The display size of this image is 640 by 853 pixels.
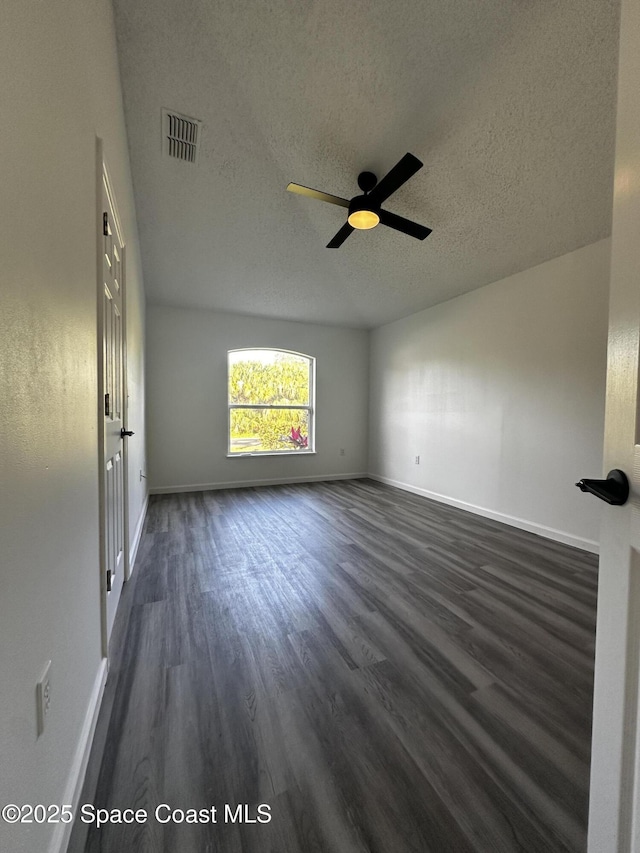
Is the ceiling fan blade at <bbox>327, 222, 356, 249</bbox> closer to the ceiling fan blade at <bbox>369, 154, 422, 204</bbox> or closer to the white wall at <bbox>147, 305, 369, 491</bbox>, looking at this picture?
the ceiling fan blade at <bbox>369, 154, 422, 204</bbox>

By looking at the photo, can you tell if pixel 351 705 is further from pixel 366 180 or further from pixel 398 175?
pixel 366 180

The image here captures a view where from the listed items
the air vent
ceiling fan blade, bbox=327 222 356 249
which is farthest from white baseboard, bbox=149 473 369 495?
the air vent

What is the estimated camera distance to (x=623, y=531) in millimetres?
616

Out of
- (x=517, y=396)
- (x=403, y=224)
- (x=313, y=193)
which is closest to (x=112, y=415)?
(x=313, y=193)

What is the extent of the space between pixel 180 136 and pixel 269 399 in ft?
11.6

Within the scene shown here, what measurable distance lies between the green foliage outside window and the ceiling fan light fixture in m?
3.15

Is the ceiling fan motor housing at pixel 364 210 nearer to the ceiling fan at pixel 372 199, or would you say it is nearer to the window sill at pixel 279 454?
the ceiling fan at pixel 372 199

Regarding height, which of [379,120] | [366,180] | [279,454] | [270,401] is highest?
[379,120]

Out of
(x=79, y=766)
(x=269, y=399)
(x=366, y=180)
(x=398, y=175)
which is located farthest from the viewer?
(x=269, y=399)

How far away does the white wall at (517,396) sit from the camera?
2865 millimetres

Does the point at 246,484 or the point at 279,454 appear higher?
the point at 279,454

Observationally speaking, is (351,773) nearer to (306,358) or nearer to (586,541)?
(586,541)

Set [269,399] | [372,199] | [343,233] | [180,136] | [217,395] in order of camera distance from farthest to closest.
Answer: [269,399]
[217,395]
[343,233]
[372,199]
[180,136]

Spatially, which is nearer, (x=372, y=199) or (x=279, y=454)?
(x=372, y=199)
